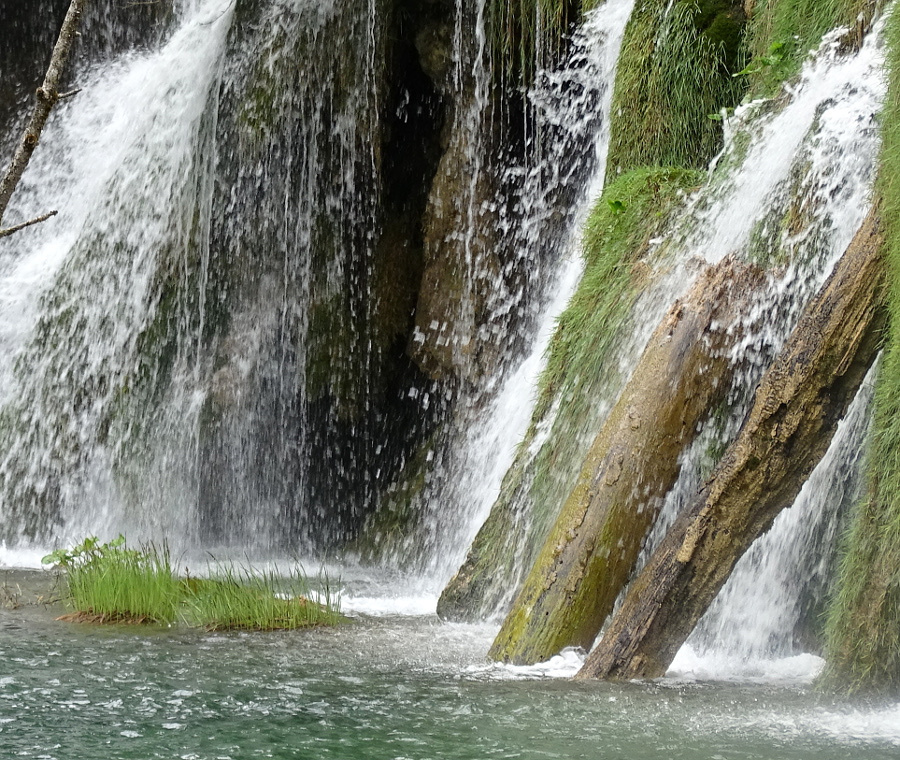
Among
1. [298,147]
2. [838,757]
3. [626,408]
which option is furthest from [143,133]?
[838,757]

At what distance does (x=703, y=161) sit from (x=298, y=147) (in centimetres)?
444

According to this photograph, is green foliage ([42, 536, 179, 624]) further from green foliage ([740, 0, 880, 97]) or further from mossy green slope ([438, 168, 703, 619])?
green foliage ([740, 0, 880, 97])

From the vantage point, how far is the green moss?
806 cm

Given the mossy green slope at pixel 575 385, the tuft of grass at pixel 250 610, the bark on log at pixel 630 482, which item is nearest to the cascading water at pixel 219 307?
the mossy green slope at pixel 575 385

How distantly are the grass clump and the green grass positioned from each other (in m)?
2.79

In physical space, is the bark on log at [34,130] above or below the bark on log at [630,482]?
above

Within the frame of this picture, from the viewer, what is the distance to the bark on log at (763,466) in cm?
454

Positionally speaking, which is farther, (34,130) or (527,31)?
(527,31)

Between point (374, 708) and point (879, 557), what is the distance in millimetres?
1960

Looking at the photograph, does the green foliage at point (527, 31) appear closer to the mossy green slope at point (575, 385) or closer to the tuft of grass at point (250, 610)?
the mossy green slope at point (575, 385)

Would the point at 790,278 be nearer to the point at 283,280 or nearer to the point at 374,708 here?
the point at 374,708

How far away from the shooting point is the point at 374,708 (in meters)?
4.27

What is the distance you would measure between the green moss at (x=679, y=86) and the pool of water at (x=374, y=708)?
405 centimetres

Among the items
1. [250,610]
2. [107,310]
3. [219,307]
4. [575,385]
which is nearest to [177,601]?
[250,610]
